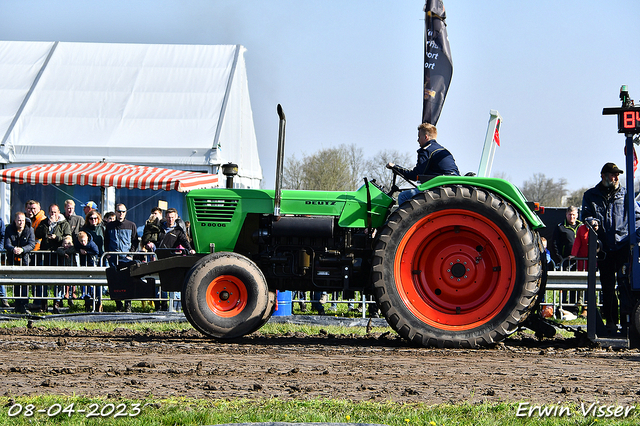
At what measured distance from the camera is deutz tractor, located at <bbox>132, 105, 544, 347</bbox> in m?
6.52

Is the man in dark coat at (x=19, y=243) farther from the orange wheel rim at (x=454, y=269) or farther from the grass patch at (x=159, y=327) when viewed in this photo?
the orange wheel rim at (x=454, y=269)

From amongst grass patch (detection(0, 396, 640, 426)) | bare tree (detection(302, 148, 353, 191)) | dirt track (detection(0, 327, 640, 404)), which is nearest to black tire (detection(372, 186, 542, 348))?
dirt track (detection(0, 327, 640, 404))

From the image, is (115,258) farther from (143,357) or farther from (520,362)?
(520,362)

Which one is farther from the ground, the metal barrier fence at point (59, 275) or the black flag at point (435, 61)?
the black flag at point (435, 61)

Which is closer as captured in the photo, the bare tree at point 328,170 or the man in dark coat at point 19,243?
the man in dark coat at point 19,243

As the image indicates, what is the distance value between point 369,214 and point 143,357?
244 cm

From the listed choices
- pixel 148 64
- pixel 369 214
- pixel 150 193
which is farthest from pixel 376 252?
pixel 148 64

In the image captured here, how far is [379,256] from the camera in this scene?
6.58 metres

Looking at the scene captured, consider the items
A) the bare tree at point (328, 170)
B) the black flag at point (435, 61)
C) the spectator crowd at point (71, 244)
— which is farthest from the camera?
the bare tree at point (328, 170)

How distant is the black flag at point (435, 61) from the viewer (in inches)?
486

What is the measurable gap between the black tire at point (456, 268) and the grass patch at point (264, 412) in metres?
2.20

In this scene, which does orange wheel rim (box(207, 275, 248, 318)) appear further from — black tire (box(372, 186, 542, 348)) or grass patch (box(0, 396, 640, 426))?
grass patch (box(0, 396, 640, 426))

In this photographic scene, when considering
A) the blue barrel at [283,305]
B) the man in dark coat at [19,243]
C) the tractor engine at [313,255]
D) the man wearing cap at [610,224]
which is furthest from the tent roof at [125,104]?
the man wearing cap at [610,224]

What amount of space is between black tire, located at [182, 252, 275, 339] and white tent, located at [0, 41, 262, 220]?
9.55 m
